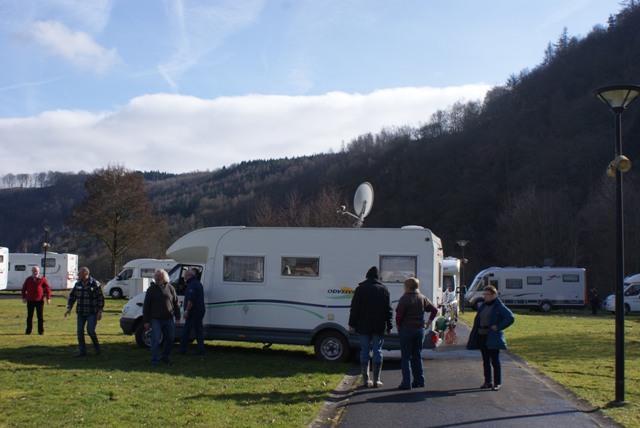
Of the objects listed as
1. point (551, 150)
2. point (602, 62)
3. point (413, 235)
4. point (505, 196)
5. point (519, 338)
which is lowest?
point (519, 338)

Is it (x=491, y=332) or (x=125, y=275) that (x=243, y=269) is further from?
(x=125, y=275)

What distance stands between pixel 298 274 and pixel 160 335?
122 inches

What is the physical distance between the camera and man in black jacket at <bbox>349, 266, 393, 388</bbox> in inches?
407

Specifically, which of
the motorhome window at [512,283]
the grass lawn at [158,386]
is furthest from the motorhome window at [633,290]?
the grass lawn at [158,386]

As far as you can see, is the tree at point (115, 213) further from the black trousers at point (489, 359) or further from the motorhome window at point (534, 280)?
the black trousers at point (489, 359)

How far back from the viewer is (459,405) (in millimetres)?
9133

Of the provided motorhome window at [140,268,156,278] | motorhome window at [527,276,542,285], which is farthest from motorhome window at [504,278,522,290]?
motorhome window at [140,268,156,278]

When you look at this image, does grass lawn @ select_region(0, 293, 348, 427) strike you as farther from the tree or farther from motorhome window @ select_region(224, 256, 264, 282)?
the tree

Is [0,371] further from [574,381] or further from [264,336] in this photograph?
[574,381]

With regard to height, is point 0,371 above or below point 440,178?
below

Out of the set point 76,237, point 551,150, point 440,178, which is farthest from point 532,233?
point 76,237

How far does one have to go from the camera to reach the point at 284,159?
121250 mm

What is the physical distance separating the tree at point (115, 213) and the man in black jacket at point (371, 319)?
4144cm

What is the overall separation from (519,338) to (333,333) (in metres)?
8.59
